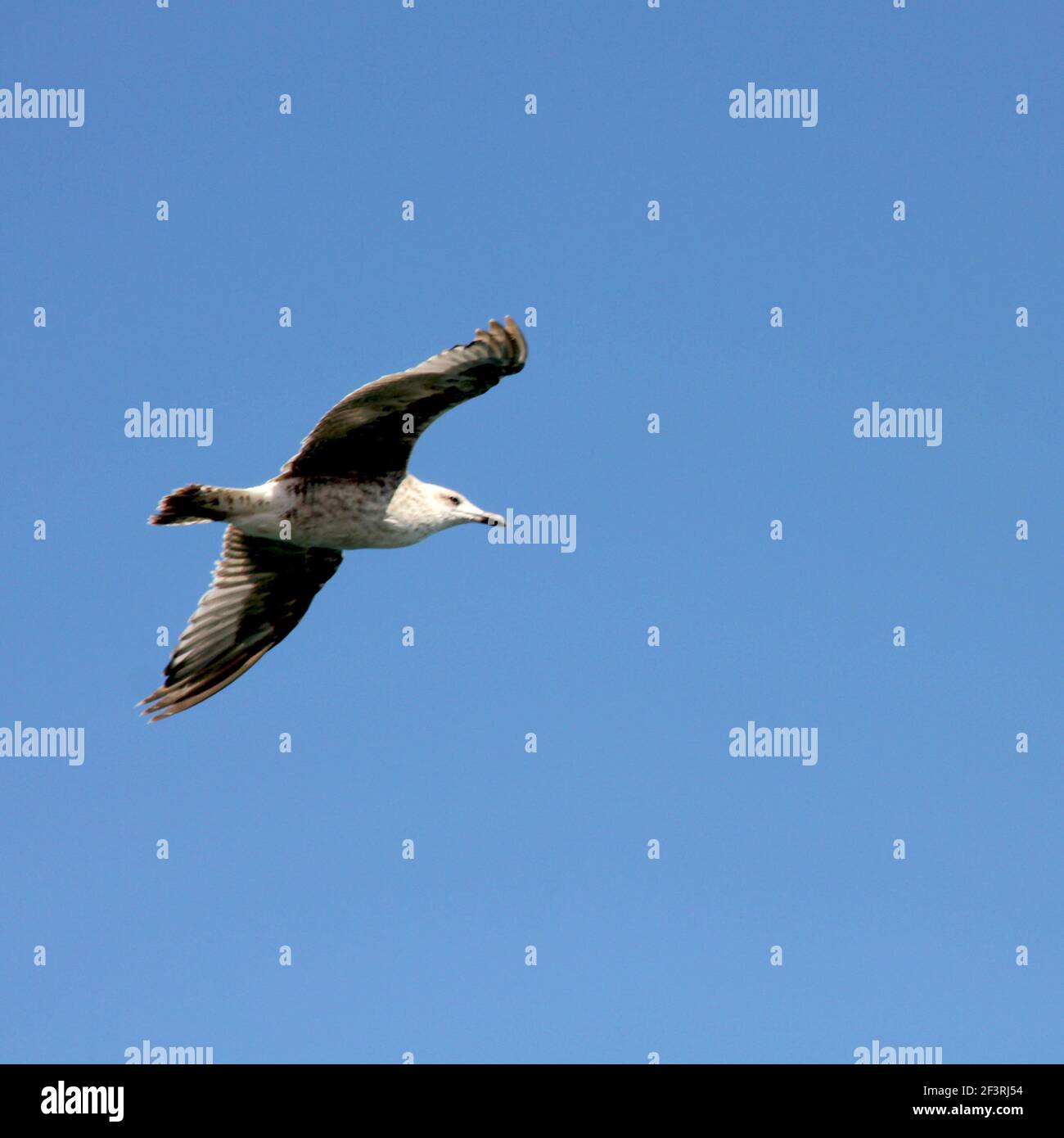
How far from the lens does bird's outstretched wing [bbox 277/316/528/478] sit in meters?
17.9

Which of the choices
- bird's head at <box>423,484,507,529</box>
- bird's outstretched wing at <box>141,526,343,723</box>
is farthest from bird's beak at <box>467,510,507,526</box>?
bird's outstretched wing at <box>141,526,343,723</box>

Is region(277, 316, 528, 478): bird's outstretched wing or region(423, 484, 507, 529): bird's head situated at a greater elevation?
region(277, 316, 528, 478): bird's outstretched wing

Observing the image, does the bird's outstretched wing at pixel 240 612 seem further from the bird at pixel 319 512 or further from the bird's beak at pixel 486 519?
the bird's beak at pixel 486 519

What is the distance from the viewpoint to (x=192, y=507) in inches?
752

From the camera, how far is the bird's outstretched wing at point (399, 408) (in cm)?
1786

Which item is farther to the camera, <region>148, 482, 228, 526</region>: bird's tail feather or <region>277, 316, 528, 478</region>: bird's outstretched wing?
<region>148, 482, 228, 526</region>: bird's tail feather

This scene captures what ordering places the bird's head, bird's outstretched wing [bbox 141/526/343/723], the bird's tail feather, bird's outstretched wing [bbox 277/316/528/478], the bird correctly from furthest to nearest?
bird's outstretched wing [bbox 141/526/343/723] < the bird's head < the bird's tail feather < the bird < bird's outstretched wing [bbox 277/316/528/478]

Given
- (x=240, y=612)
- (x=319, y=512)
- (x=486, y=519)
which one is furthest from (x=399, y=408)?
(x=240, y=612)

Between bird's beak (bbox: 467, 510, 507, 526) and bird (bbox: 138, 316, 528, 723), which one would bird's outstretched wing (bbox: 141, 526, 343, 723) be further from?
bird's beak (bbox: 467, 510, 507, 526)

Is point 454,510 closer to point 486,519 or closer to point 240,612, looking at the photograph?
point 486,519

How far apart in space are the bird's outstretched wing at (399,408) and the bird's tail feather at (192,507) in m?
0.77

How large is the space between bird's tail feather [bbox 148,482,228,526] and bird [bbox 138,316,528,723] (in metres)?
0.02

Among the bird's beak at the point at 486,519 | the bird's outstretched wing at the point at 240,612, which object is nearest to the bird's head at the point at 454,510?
the bird's beak at the point at 486,519

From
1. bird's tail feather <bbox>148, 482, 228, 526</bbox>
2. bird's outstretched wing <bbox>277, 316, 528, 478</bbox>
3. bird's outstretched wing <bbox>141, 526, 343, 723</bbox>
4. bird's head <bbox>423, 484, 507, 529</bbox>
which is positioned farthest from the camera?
bird's outstretched wing <bbox>141, 526, 343, 723</bbox>
